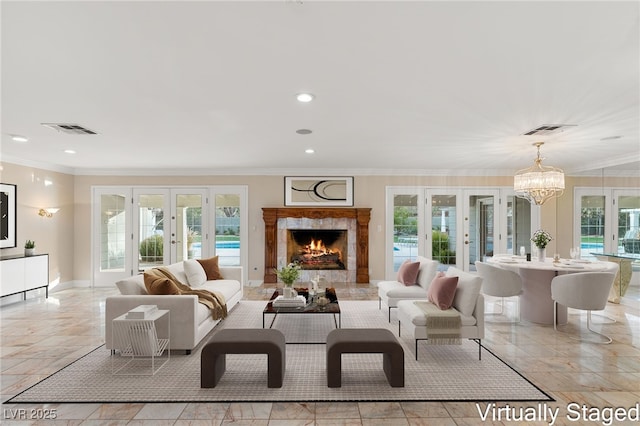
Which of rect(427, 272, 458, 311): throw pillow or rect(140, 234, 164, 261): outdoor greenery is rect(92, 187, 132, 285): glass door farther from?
rect(427, 272, 458, 311): throw pillow

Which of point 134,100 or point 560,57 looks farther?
point 134,100

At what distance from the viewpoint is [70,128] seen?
164 inches

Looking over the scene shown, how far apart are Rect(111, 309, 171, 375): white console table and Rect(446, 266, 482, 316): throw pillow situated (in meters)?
3.04

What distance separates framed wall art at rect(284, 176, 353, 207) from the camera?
755 centimetres

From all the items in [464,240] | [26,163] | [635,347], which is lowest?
[635,347]

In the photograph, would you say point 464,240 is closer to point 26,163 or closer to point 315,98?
point 315,98

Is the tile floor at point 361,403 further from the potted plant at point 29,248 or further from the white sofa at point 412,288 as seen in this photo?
the potted plant at point 29,248

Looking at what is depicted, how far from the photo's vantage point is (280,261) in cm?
753

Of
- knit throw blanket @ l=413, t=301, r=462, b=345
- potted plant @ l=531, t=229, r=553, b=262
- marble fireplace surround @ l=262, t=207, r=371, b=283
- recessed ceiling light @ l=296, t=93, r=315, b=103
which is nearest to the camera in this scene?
recessed ceiling light @ l=296, t=93, r=315, b=103

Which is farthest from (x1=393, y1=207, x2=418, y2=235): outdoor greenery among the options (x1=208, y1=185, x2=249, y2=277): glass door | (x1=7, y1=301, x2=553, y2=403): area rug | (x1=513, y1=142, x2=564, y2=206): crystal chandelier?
(x1=7, y1=301, x2=553, y2=403): area rug

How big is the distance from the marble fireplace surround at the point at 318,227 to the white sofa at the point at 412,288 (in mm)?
2307

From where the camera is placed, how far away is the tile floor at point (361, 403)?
2502mm

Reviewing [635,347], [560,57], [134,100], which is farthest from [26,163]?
[635,347]

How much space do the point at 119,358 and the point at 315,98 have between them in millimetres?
3228
